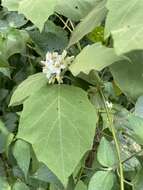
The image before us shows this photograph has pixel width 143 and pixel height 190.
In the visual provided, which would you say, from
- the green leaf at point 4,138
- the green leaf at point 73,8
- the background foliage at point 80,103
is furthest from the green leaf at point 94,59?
the green leaf at point 4,138

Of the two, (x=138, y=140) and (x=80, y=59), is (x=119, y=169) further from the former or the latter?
(x=80, y=59)

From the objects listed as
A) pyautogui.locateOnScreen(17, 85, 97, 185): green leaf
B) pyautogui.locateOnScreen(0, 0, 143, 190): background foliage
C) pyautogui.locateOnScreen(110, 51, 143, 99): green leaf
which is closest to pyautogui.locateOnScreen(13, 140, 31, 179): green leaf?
pyautogui.locateOnScreen(0, 0, 143, 190): background foliage

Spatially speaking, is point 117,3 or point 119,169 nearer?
point 117,3

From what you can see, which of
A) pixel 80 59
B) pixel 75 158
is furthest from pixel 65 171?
pixel 80 59

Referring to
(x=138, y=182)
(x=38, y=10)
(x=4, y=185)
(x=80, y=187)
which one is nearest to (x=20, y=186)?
(x=4, y=185)

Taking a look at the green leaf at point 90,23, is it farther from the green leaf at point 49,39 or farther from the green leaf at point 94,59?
the green leaf at point 49,39
